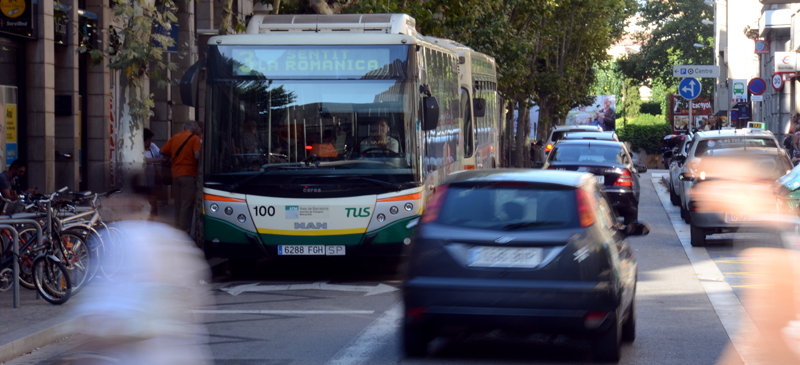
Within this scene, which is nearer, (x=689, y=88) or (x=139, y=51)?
(x=139, y=51)

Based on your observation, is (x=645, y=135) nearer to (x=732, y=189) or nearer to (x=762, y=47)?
(x=762, y=47)

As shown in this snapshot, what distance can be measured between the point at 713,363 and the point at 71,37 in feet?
46.4

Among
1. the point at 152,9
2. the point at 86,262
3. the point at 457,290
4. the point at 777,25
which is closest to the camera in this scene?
the point at 457,290

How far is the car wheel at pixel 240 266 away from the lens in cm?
1251

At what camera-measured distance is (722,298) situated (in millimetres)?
10570

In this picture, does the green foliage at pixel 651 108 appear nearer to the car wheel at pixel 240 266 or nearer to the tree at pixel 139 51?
the tree at pixel 139 51

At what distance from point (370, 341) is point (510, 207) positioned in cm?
169

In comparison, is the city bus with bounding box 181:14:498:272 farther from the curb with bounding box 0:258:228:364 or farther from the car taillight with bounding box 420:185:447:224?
the car taillight with bounding box 420:185:447:224

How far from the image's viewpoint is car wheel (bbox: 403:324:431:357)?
7.39 meters

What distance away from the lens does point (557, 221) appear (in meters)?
7.18

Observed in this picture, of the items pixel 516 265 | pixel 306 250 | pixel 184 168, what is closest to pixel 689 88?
pixel 184 168

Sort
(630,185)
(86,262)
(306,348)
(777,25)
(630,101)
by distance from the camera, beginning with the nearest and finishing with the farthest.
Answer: (306,348), (86,262), (630,185), (777,25), (630,101)

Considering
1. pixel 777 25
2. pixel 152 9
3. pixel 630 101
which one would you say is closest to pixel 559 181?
pixel 152 9

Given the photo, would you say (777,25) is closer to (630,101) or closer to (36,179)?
(36,179)
